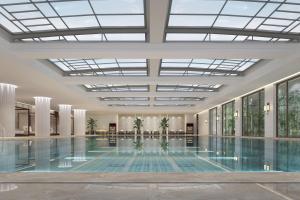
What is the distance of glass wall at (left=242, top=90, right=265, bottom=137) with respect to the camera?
106ft

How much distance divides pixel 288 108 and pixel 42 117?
25.2 meters

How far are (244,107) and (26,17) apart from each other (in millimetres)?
28038

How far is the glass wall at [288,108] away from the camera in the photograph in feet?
80.5

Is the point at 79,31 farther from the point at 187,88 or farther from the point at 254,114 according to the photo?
the point at 254,114

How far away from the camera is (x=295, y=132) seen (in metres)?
24.8

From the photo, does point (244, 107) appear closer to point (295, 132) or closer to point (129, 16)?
point (295, 132)

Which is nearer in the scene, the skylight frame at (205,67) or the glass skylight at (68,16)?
the glass skylight at (68,16)

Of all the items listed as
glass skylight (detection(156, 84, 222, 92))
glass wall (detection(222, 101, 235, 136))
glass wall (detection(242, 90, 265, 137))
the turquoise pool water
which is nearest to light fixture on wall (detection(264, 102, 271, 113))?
glass wall (detection(242, 90, 265, 137))

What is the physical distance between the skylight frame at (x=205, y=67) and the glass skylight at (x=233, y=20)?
5.39m

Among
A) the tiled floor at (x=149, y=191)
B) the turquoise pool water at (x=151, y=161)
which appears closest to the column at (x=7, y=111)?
the turquoise pool water at (x=151, y=161)

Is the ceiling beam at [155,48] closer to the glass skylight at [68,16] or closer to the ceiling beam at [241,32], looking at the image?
the glass skylight at [68,16]

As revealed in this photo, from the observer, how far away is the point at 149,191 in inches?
168

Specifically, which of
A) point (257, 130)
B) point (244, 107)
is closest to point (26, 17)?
point (257, 130)

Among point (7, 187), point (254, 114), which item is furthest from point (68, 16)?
point (254, 114)
